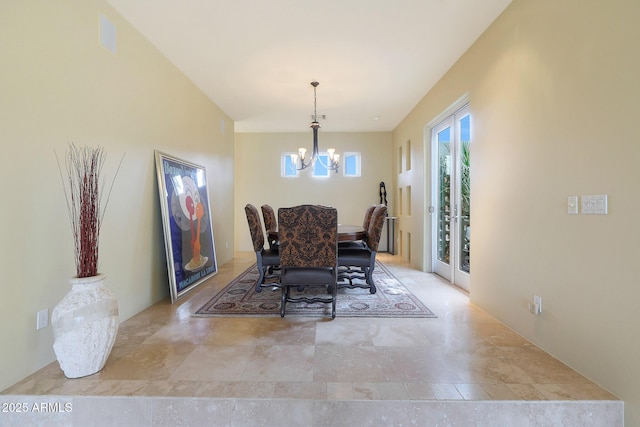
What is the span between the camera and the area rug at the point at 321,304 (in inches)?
115

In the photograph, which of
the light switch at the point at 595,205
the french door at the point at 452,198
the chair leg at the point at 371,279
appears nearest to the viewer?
the light switch at the point at 595,205

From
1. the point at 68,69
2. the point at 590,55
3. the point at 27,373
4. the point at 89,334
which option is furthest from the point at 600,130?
the point at 27,373

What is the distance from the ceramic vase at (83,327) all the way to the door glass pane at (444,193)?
3.97 meters

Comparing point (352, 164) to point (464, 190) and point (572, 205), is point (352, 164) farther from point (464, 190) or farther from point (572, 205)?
point (572, 205)

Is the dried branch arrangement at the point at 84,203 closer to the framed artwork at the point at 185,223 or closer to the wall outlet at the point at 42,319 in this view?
the wall outlet at the point at 42,319

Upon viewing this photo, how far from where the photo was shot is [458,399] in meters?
1.59

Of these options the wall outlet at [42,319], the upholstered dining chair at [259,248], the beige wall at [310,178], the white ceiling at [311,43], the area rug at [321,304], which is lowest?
the area rug at [321,304]

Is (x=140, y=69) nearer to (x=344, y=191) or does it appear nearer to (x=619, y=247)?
(x=619, y=247)

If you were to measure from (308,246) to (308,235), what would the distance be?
0.11 metres

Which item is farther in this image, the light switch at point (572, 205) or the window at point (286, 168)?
the window at point (286, 168)

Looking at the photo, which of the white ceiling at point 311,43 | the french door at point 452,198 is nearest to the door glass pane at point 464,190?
the french door at point 452,198

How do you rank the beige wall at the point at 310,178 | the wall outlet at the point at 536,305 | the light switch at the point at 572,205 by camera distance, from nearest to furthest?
1. the light switch at the point at 572,205
2. the wall outlet at the point at 536,305
3. the beige wall at the point at 310,178

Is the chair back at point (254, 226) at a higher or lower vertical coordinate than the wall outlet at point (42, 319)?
higher

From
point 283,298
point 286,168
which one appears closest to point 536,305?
point 283,298
